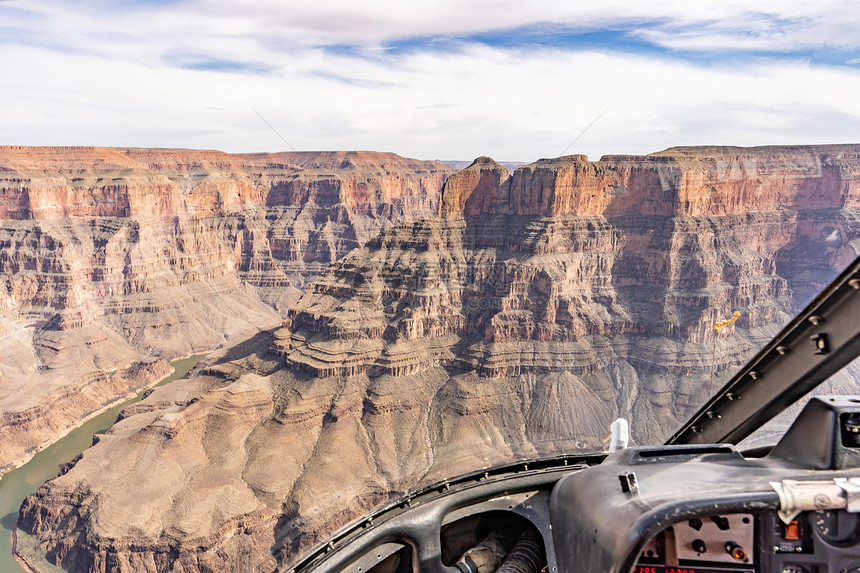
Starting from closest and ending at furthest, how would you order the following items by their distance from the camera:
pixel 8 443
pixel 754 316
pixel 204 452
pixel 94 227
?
1. pixel 204 452
2. pixel 8 443
3. pixel 754 316
4. pixel 94 227

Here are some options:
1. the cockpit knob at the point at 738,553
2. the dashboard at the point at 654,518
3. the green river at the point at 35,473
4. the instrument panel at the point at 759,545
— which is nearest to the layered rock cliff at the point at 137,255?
the green river at the point at 35,473

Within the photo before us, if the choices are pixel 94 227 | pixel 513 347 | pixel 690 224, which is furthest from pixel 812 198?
pixel 94 227

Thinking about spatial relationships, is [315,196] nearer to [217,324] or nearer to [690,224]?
[217,324]

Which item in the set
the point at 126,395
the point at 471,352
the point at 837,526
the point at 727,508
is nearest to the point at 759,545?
the point at 837,526

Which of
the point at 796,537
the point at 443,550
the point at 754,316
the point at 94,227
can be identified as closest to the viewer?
the point at 796,537

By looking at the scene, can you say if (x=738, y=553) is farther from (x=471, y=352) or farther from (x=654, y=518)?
(x=471, y=352)

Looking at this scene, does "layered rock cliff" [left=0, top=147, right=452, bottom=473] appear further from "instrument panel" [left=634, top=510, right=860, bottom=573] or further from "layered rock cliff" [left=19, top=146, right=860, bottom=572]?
"instrument panel" [left=634, top=510, right=860, bottom=573]
